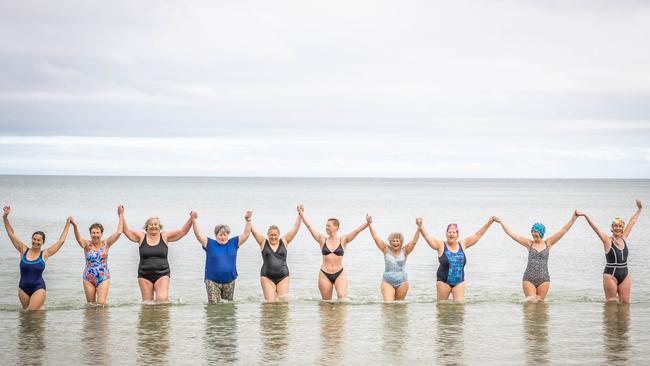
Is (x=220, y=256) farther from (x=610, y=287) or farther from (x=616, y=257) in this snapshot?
(x=610, y=287)

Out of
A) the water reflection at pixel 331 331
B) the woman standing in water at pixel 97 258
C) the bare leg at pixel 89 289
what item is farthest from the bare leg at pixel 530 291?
the bare leg at pixel 89 289

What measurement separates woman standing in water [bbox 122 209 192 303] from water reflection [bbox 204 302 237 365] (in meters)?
1.17

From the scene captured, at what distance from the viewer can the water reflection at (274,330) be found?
1151 cm

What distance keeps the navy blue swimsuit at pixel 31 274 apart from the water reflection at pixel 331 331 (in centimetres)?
593

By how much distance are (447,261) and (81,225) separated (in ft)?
141

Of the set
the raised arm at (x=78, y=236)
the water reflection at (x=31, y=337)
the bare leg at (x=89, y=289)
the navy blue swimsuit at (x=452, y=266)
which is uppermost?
the raised arm at (x=78, y=236)

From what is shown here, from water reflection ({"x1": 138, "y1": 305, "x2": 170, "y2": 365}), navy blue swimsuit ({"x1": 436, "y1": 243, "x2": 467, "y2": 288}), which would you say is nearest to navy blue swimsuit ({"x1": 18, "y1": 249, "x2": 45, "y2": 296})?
water reflection ({"x1": 138, "y1": 305, "x2": 170, "y2": 365})

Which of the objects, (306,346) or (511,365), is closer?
(511,365)

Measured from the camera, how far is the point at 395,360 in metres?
11.2

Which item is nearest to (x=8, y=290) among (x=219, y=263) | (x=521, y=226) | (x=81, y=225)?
(x=219, y=263)

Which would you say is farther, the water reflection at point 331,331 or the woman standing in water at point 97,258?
the woman standing in water at point 97,258

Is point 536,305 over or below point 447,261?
below

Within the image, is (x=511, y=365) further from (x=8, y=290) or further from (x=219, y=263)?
(x=8, y=290)

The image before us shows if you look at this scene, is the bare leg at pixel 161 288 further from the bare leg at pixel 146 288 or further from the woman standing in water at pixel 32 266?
the woman standing in water at pixel 32 266
